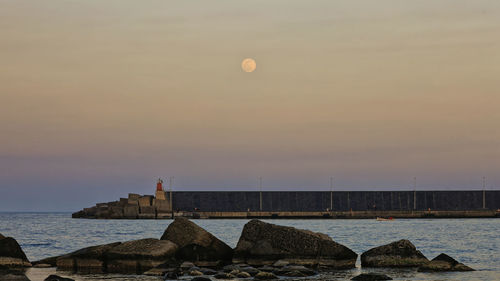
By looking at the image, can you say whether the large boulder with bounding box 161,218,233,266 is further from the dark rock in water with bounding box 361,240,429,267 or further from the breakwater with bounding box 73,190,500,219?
the breakwater with bounding box 73,190,500,219

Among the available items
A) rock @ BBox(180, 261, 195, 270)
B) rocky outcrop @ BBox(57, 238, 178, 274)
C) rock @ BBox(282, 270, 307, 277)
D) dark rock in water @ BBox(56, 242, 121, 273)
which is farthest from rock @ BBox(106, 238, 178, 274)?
rock @ BBox(282, 270, 307, 277)

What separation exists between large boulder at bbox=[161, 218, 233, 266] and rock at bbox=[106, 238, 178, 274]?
0.59 metres

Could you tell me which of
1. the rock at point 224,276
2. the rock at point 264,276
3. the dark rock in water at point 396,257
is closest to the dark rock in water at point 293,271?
the rock at point 264,276

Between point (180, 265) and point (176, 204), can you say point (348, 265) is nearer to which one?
point (180, 265)

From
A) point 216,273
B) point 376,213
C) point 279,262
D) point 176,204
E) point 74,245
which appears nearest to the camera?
point 216,273

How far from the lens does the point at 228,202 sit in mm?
154625

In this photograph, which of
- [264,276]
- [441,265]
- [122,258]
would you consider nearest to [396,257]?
[441,265]

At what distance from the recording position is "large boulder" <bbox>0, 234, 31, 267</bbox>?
1247 inches

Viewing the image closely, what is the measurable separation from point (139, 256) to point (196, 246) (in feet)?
8.47

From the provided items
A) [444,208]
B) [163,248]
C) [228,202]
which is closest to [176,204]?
[228,202]

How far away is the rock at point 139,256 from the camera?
101 feet

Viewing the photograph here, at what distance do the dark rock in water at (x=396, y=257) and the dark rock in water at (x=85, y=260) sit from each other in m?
11.3

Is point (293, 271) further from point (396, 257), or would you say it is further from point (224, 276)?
point (396, 257)

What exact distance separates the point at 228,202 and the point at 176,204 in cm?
1099
